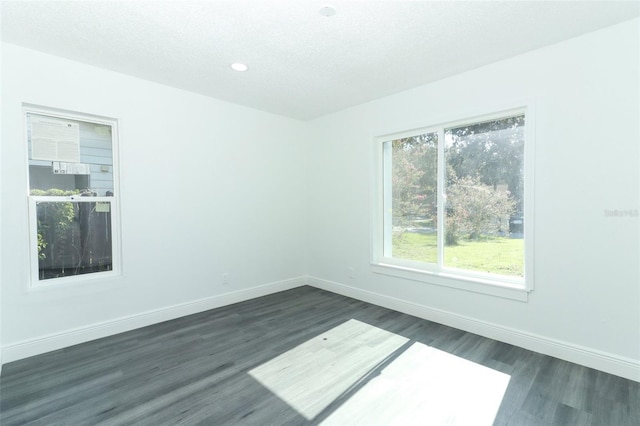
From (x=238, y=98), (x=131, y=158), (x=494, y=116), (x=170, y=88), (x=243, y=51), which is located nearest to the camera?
(x=243, y=51)

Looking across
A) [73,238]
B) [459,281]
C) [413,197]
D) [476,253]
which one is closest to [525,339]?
[459,281]

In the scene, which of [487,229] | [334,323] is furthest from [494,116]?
[334,323]

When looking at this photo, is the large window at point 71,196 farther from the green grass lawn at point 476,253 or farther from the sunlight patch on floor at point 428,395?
the green grass lawn at point 476,253

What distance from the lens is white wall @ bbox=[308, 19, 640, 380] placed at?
2309 millimetres

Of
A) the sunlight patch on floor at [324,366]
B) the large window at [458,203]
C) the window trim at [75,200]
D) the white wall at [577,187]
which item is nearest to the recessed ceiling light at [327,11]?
the white wall at [577,187]

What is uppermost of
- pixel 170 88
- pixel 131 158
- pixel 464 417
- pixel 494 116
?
pixel 170 88

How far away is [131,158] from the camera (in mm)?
3252

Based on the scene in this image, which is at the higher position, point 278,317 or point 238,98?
point 238,98

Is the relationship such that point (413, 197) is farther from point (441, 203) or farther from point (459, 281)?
point (459, 281)

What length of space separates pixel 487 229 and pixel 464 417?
187cm

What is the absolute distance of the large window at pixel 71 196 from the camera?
2.79 metres

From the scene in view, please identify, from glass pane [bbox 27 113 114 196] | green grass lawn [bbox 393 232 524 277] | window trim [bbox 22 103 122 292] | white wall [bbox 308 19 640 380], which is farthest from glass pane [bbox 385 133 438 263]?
glass pane [bbox 27 113 114 196]

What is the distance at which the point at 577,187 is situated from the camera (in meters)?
2.52

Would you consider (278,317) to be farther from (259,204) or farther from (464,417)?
(464,417)
